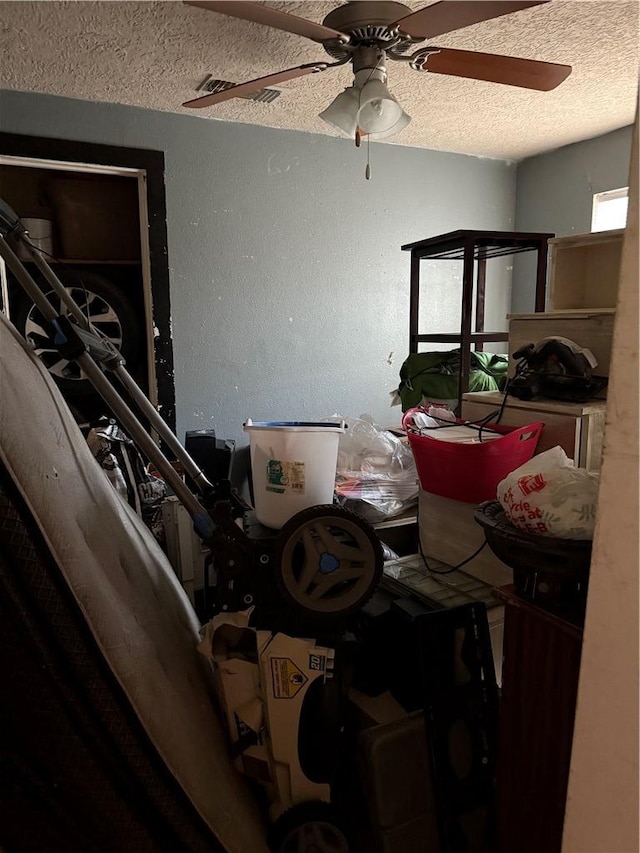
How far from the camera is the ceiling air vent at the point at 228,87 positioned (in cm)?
265

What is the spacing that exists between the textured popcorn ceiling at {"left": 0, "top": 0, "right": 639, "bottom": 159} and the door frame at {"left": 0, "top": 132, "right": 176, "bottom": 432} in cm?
25

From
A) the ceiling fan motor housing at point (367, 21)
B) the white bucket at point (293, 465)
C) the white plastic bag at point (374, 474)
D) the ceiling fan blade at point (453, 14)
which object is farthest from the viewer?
the white plastic bag at point (374, 474)

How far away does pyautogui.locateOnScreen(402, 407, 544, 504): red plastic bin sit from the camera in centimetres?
154

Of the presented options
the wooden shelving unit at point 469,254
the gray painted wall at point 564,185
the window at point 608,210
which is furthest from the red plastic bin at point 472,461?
the window at point 608,210

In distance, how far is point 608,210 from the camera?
A: 12.0ft

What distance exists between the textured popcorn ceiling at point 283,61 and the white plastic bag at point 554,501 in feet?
6.30

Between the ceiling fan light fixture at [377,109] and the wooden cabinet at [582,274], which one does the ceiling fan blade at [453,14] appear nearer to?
the ceiling fan light fixture at [377,109]

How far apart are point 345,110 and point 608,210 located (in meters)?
2.32

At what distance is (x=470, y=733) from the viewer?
4.44 feet

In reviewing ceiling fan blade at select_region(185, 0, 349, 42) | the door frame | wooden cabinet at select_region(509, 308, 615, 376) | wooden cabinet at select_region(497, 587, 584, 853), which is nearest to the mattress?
wooden cabinet at select_region(497, 587, 584, 853)

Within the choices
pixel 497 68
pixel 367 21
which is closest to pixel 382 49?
pixel 367 21

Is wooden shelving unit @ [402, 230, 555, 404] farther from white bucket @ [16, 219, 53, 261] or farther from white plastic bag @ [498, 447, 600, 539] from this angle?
white bucket @ [16, 219, 53, 261]

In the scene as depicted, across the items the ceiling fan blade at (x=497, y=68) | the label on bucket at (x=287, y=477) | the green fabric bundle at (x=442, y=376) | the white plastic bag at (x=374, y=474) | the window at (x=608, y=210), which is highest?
the ceiling fan blade at (x=497, y=68)

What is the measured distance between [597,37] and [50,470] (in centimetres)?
267
